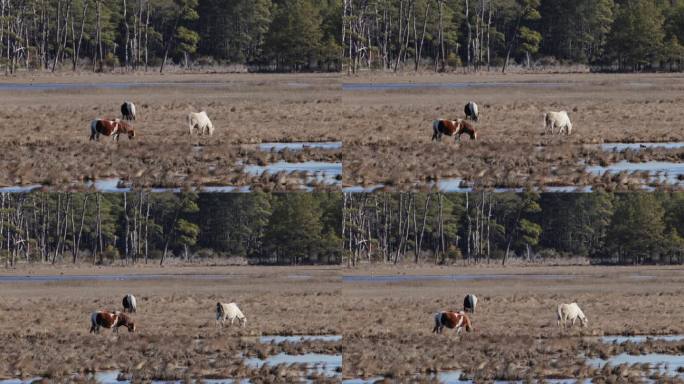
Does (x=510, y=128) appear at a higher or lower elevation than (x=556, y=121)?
lower

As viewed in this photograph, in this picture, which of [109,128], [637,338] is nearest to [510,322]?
[637,338]

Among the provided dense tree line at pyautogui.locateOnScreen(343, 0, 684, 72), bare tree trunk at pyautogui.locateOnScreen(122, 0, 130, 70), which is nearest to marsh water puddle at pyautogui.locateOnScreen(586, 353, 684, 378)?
dense tree line at pyautogui.locateOnScreen(343, 0, 684, 72)

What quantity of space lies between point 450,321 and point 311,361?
409cm

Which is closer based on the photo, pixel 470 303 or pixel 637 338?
pixel 637 338

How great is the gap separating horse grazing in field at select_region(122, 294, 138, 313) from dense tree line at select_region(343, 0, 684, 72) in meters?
7.98

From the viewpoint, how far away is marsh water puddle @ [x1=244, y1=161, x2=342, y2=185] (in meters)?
37.0

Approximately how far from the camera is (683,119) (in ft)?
141

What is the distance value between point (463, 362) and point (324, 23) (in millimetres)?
11550

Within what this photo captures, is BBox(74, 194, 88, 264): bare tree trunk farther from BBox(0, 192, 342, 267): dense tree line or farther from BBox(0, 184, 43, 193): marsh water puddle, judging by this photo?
BBox(0, 184, 43, 193): marsh water puddle

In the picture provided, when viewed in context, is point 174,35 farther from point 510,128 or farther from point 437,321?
point 437,321

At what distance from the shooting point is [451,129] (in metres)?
39.5

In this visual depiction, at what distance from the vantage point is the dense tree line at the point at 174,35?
4072cm

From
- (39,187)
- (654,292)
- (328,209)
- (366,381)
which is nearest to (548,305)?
(654,292)

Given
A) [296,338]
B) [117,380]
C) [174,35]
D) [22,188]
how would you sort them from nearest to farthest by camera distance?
[117,380]
[22,188]
[296,338]
[174,35]
